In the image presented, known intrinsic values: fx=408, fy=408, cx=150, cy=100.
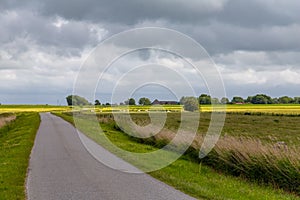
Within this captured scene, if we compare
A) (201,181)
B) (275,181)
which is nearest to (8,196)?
(201,181)

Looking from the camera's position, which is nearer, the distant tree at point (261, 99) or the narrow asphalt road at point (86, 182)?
the narrow asphalt road at point (86, 182)

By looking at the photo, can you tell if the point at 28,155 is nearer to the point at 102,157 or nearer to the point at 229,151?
the point at 102,157

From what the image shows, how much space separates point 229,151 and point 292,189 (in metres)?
3.63

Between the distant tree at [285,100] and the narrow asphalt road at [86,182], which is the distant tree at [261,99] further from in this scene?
the narrow asphalt road at [86,182]

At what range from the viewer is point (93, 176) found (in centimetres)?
1288

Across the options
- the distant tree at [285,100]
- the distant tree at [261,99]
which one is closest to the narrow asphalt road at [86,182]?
the distant tree at [261,99]

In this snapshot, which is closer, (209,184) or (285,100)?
(209,184)

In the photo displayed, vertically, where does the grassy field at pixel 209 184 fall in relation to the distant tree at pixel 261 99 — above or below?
below

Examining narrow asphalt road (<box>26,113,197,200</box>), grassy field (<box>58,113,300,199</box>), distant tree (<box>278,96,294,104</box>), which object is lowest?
grassy field (<box>58,113,300,199</box>)

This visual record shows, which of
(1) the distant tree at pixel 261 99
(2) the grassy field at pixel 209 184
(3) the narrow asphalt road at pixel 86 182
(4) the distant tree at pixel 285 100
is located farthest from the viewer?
(1) the distant tree at pixel 261 99

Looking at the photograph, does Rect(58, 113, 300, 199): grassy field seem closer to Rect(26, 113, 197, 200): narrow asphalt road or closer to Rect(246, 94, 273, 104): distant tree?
Rect(26, 113, 197, 200): narrow asphalt road

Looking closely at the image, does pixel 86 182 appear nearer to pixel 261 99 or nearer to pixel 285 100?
pixel 261 99

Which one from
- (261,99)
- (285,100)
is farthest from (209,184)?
(285,100)

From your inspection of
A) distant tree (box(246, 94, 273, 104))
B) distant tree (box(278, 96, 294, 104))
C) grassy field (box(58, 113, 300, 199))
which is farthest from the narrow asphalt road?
distant tree (box(278, 96, 294, 104))
